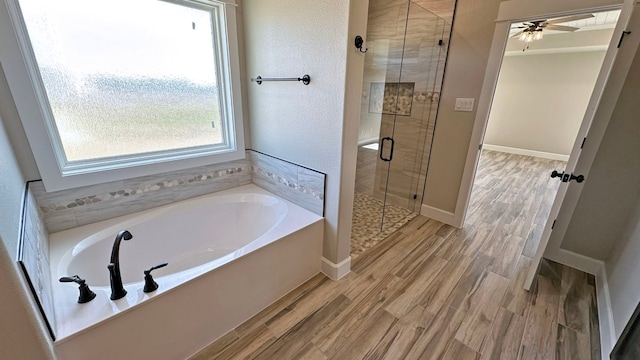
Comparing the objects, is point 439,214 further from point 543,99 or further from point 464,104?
point 543,99

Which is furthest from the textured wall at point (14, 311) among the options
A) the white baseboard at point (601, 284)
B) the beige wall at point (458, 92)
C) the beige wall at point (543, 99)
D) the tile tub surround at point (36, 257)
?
the beige wall at point (543, 99)

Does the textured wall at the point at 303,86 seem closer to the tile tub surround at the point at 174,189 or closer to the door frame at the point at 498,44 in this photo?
the tile tub surround at the point at 174,189

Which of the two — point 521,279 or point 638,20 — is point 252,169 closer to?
point 521,279

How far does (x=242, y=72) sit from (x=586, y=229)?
311 centimetres

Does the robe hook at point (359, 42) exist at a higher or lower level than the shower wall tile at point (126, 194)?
higher

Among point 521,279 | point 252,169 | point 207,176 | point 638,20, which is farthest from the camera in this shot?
point 252,169

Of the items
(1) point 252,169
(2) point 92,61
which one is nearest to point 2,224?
(2) point 92,61

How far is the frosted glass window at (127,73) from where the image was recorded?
145cm

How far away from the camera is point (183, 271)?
1.39m

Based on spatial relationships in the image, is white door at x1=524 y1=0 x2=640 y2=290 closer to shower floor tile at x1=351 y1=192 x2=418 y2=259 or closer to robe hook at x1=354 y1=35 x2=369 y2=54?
shower floor tile at x1=351 y1=192 x2=418 y2=259

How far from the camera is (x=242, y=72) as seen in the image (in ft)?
7.22

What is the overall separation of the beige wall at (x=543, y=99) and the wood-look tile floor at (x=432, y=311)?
4.83 m

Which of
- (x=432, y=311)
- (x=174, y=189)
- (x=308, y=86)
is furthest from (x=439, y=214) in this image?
(x=174, y=189)

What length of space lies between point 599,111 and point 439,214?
4.95 ft
